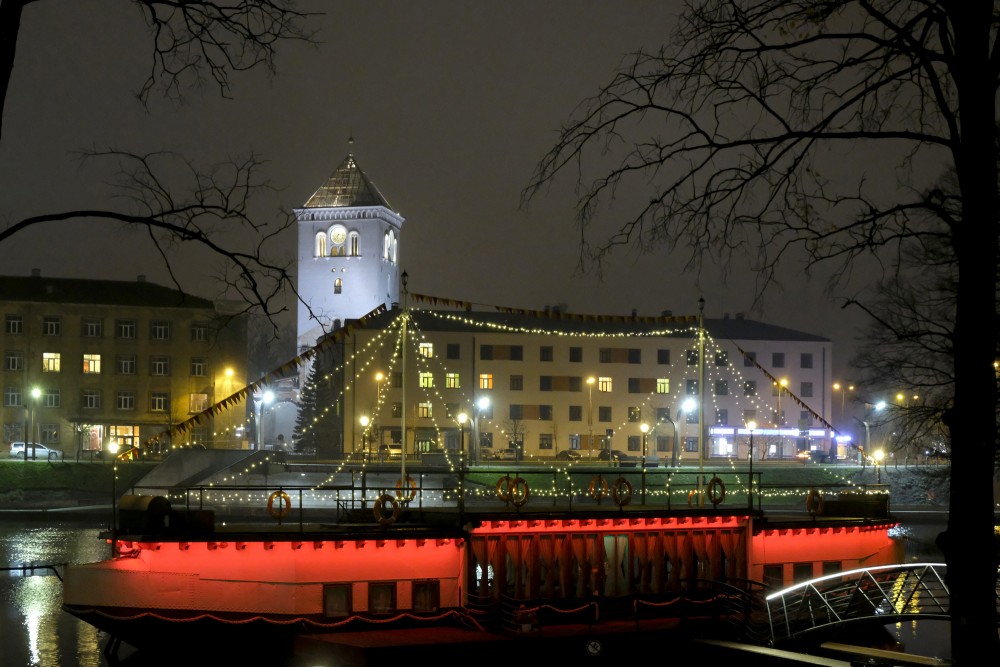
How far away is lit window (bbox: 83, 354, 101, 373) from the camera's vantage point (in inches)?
2783

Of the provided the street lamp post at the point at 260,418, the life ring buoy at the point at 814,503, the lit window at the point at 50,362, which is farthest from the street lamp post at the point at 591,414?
the life ring buoy at the point at 814,503

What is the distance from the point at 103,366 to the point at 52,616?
44.7 metres

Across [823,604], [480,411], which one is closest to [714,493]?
[823,604]

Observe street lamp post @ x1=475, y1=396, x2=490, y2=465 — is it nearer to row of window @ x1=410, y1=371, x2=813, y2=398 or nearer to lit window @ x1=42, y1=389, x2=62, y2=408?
row of window @ x1=410, y1=371, x2=813, y2=398

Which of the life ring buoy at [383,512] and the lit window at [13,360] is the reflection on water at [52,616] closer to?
the life ring buoy at [383,512]

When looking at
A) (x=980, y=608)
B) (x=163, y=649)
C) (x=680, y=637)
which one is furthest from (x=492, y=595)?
(x=980, y=608)

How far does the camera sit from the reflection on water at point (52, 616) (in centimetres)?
2403

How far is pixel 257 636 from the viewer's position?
1845 centimetres

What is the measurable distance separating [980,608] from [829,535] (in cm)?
1513

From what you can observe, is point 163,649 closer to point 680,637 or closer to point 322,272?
point 680,637

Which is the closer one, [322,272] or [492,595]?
[492,595]

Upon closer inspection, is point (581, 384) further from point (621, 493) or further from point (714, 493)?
Answer: point (621, 493)

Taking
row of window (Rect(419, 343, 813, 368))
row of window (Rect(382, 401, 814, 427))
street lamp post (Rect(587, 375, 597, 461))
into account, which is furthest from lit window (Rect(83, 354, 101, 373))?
street lamp post (Rect(587, 375, 597, 461))

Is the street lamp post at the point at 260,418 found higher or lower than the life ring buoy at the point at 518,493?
higher
